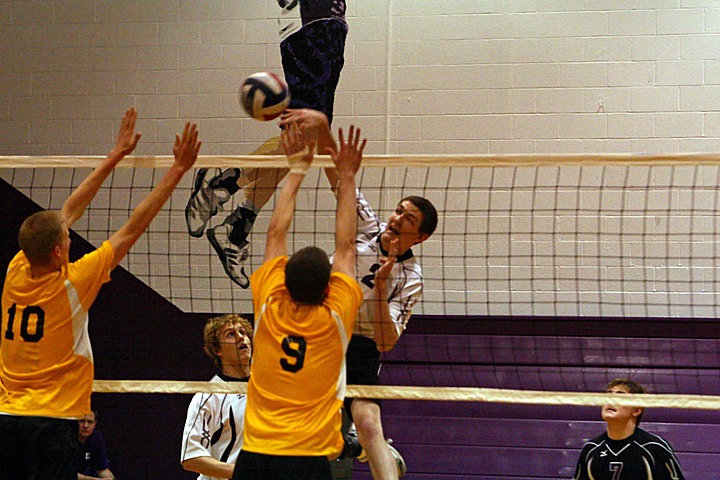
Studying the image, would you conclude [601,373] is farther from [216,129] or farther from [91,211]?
[91,211]

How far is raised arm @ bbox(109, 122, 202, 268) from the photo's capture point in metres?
5.55

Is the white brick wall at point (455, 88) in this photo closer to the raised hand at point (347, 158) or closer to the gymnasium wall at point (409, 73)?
the gymnasium wall at point (409, 73)

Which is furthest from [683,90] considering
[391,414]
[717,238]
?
[391,414]

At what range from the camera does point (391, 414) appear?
9.79 meters

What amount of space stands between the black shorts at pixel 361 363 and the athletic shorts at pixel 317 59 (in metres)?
3.85

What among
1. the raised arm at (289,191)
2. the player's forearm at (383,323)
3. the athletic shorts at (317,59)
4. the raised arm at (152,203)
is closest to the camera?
the raised arm at (289,191)

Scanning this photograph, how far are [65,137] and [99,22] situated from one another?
1.27m

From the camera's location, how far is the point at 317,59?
10.1 metres

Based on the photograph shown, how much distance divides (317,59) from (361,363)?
13.9ft

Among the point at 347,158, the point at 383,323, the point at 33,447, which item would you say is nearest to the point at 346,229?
the point at 347,158

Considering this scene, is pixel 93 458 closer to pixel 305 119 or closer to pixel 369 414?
A: pixel 369 414

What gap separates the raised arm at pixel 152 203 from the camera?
555cm

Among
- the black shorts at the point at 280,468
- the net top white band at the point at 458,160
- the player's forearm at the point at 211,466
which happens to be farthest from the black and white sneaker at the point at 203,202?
the black shorts at the point at 280,468

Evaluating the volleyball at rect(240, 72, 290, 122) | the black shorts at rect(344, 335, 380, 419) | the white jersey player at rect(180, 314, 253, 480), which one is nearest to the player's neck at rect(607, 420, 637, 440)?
A: the black shorts at rect(344, 335, 380, 419)
